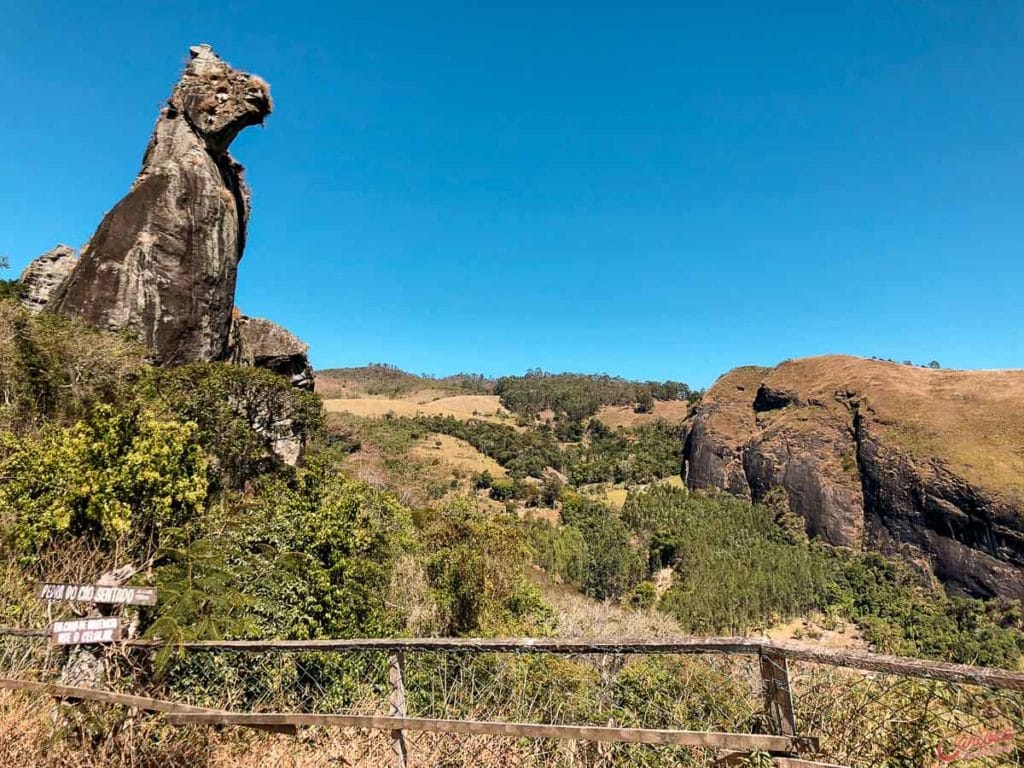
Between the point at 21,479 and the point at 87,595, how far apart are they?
135 inches

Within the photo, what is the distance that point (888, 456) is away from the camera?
65688 millimetres

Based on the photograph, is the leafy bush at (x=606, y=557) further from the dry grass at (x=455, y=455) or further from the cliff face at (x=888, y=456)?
the cliff face at (x=888, y=456)

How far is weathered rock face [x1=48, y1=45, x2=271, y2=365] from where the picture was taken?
1747cm

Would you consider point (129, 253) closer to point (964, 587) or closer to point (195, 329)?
point (195, 329)

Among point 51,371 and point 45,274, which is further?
point 45,274

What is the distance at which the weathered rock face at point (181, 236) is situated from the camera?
57.3 ft

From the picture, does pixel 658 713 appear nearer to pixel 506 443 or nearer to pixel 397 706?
pixel 397 706

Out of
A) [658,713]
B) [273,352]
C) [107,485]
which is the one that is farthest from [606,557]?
[107,485]

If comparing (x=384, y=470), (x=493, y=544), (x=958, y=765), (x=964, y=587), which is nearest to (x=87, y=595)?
(x=958, y=765)

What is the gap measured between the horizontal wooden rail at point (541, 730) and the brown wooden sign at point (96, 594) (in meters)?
0.76

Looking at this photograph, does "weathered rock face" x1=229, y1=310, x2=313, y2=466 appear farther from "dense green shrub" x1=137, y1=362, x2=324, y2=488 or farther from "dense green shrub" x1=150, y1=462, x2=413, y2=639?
"dense green shrub" x1=150, y1=462, x2=413, y2=639

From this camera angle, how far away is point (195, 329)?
19.0 m

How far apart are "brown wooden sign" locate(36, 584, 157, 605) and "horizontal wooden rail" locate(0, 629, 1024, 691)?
1.27 feet

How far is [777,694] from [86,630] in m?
4.00
